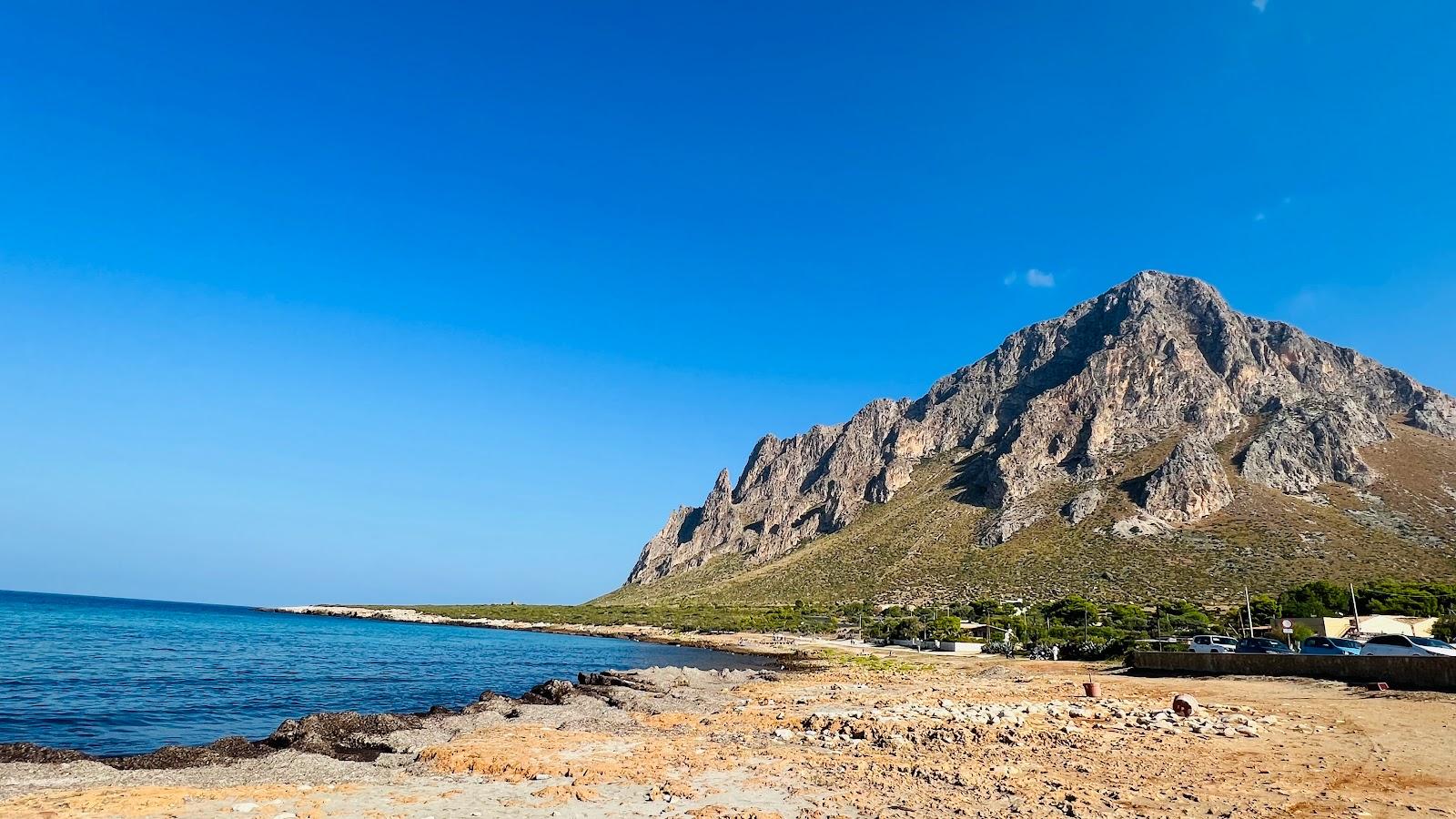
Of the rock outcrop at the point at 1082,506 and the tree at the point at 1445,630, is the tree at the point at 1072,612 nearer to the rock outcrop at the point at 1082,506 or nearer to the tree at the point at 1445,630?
the tree at the point at 1445,630

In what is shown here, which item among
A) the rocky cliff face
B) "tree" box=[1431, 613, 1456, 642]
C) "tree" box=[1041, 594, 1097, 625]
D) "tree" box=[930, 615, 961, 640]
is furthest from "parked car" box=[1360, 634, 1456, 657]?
the rocky cliff face

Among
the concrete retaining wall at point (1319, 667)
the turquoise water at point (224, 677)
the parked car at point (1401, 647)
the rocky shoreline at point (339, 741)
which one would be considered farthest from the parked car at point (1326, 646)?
the turquoise water at point (224, 677)

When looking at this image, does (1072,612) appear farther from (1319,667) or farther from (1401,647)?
(1319,667)

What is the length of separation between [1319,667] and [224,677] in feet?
177

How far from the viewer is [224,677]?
4069cm

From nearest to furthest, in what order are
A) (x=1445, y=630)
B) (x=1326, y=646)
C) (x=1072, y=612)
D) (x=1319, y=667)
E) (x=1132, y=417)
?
1. (x=1319, y=667)
2. (x=1326, y=646)
3. (x=1445, y=630)
4. (x=1072, y=612)
5. (x=1132, y=417)

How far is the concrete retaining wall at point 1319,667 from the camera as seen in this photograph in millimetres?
24328

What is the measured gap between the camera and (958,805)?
40.1ft

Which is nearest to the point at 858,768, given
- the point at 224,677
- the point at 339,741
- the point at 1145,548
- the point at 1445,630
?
the point at 339,741

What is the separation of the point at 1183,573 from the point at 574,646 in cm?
7377

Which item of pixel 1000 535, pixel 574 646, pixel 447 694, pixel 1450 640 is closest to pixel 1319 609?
pixel 1450 640

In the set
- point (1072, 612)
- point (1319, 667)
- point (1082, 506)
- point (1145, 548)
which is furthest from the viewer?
point (1082, 506)

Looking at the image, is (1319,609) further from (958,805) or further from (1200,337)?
(1200,337)

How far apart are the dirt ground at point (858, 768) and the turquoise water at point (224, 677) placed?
34.9ft
